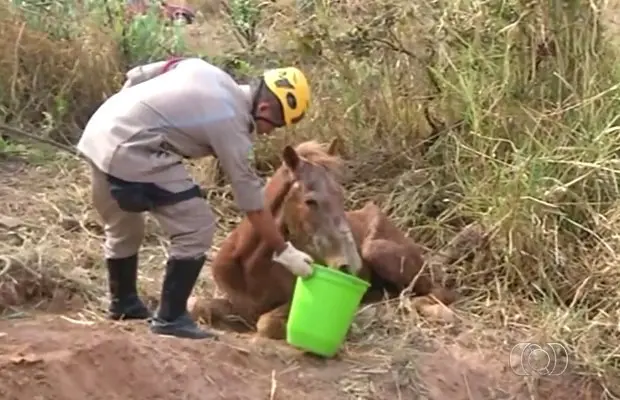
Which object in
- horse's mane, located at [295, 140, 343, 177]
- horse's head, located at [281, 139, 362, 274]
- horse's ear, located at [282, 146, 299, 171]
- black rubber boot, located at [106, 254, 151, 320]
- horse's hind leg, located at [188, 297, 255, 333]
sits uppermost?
horse's ear, located at [282, 146, 299, 171]

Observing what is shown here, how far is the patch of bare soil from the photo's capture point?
191 inches

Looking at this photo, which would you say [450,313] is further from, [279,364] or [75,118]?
[75,118]

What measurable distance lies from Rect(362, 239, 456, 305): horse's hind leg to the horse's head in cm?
74

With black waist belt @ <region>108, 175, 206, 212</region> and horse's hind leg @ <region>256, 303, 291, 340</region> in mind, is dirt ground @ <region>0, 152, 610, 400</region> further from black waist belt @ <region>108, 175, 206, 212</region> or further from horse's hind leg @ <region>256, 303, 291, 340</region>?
black waist belt @ <region>108, 175, 206, 212</region>

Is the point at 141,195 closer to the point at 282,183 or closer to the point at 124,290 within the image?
the point at 124,290

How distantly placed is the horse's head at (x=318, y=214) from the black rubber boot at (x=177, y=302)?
770 mm

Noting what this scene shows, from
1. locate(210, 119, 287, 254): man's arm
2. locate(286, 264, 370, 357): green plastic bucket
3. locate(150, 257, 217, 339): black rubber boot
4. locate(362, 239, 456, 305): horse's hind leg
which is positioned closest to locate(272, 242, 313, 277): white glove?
locate(286, 264, 370, 357): green plastic bucket

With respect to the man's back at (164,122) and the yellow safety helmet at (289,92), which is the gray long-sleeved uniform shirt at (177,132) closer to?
the man's back at (164,122)

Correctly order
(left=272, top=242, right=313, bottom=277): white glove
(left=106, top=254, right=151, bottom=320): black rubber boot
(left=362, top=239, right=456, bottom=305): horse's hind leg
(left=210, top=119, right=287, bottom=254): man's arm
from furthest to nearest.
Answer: (left=362, top=239, right=456, bottom=305): horse's hind leg < (left=106, top=254, right=151, bottom=320): black rubber boot < (left=272, top=242, right=313, bottom=277): white glove < (left=210, top=119, right=287, bottom=254): man's arm

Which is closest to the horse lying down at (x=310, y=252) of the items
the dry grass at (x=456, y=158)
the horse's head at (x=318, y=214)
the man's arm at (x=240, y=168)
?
the horse's head at (x=318, y=214)

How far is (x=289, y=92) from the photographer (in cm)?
540

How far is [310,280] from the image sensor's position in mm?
5363

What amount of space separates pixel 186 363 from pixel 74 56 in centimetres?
449

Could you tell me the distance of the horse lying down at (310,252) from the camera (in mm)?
6035
